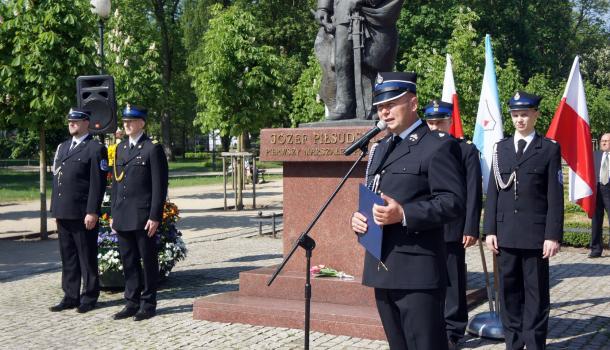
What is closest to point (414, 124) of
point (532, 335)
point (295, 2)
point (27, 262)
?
point (532, 335)

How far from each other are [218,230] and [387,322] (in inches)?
507

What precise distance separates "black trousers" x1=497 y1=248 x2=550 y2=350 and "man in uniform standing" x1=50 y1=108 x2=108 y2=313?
4.55 metres

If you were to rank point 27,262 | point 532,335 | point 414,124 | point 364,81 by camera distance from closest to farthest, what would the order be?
point 414,124 < point 532,335 < point 364,81 < point 27,262

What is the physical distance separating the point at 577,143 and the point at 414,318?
4480 mm

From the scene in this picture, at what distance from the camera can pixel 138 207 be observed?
306 inches

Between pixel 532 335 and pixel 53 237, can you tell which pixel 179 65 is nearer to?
pixel 53 237

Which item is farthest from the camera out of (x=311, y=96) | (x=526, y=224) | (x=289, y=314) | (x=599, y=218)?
(x=311, y=96)

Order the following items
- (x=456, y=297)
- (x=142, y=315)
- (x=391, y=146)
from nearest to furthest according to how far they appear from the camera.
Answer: (x=391, y=146), (x=456, y=297), (x=142, y=315)

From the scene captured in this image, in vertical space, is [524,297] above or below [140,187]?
below

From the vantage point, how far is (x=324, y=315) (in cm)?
701

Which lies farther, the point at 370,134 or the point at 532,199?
the point at 532,199

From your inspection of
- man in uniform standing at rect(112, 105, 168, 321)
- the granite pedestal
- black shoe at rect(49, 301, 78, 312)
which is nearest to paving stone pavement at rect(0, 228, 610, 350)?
black shoe at rect(49, 301, 78, 312)

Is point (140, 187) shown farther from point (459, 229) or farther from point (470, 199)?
point (470, 199)

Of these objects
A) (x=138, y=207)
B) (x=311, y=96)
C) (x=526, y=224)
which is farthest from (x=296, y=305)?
(x=311, y=96)
